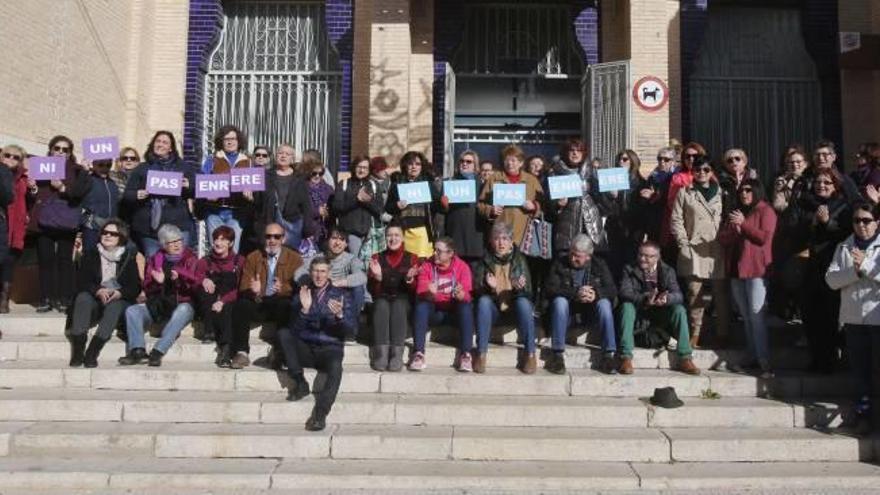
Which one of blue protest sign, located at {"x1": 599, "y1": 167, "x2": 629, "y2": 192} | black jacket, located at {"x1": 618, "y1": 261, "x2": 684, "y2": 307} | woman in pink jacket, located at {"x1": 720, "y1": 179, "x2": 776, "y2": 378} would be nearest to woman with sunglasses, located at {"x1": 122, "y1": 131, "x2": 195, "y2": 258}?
blue protest sign, located at {"x1": 599, "y1": 167, "x2": 629, "y2": 192}

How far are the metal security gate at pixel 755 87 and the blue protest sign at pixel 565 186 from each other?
5.69 metres

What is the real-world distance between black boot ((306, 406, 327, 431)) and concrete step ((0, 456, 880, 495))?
0.37 metres

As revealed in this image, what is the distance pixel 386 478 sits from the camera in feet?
17.7

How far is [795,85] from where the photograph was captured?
1259 cm

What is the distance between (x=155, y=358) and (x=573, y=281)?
398 centimetres

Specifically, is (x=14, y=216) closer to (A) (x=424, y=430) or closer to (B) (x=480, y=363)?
(A) (x=424, y=430)

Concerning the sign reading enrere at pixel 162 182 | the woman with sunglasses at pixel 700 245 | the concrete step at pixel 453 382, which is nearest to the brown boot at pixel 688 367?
the concrete step at pixel 453 382

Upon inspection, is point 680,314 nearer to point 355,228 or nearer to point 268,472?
point 355,228

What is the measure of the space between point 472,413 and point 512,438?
0.47 meters

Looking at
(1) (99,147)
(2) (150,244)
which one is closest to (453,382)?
(2) (150,244)

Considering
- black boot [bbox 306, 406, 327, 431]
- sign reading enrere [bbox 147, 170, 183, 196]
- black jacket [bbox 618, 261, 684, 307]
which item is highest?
sign reading enrere [bbox 147, 170, 183, 196]

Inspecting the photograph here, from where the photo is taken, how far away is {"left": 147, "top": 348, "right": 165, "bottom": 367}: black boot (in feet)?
22.4

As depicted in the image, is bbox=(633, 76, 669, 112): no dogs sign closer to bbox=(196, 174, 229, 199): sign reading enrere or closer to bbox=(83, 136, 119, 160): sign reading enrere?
bbox=(196, 174, 229, 199): sign reading enrere

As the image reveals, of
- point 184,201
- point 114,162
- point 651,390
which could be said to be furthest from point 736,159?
point 114,162
